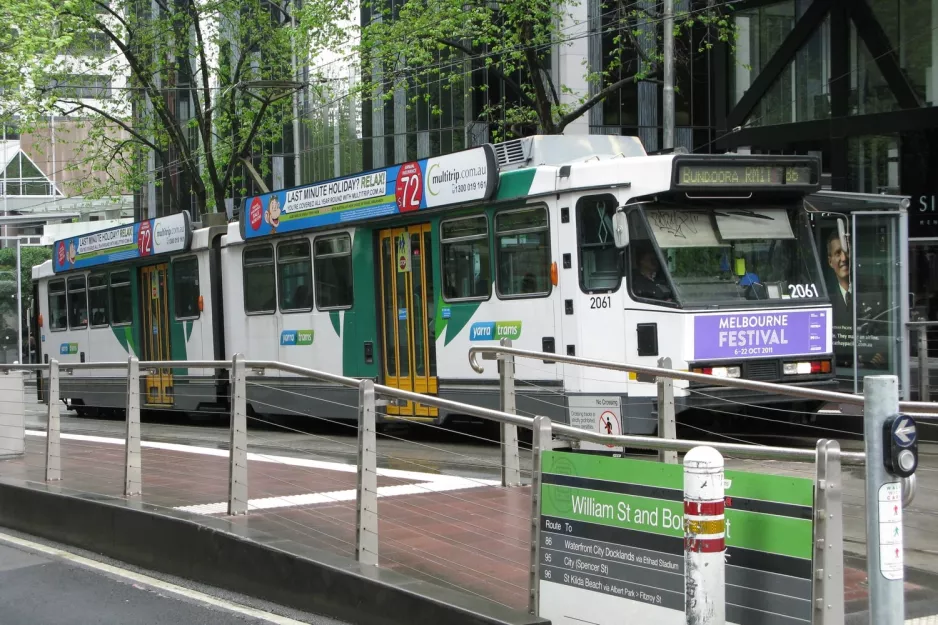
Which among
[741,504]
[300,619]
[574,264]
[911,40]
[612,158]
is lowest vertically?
[300,619]

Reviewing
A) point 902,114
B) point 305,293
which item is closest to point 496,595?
point 305,293

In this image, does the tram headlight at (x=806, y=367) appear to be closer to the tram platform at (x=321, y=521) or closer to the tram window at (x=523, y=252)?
the tram window at (x=523, y=252)

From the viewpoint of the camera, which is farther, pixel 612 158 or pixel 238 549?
pixel 612 158

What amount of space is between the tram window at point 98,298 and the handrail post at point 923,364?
1493cm

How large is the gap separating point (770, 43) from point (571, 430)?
26513 millimetres

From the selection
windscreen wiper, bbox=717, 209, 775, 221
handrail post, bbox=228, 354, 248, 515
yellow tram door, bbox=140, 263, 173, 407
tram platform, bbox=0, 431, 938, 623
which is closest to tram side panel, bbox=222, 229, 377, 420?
yellow tram door, bbox=140, 263, 173, 407

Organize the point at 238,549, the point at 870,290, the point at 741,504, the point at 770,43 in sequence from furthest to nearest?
the point at 770,43, the point at 870,290, the point at 238,549, the point at 741,504

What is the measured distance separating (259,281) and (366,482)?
1199cm

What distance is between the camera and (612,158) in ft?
42.7

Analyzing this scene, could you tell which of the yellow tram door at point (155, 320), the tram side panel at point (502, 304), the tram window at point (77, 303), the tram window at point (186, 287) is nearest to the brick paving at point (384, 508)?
the tram side panel at point (502, 304)

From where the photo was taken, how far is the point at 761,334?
12555mm

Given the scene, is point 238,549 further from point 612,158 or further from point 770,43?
point 770,43

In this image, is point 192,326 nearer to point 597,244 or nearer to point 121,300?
point 121,300

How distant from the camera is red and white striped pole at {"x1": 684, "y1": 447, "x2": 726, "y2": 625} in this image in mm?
4641
